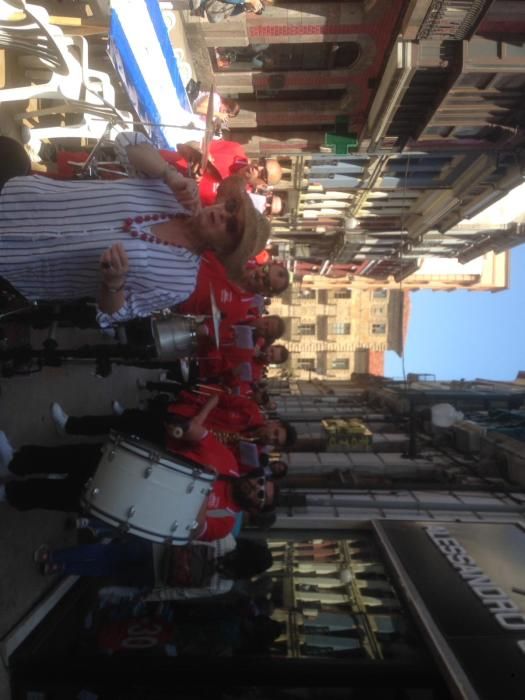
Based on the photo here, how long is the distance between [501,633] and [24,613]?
4402 mm

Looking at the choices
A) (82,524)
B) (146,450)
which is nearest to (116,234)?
(146,450)

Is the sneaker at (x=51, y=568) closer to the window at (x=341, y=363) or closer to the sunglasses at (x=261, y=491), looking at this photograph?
the sunglasses at (x=261, y=491)

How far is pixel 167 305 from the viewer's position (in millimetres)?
4406

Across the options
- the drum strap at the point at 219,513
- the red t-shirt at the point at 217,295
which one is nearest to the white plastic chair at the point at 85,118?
the red t-shirt at the point at 217,295

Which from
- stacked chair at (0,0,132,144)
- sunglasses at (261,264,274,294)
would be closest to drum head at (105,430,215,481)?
stacked chair at (0,0,132,144)

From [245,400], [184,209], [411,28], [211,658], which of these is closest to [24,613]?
[211,658]

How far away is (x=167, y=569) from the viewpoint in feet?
18.0

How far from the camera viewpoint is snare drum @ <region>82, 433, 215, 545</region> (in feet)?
14.5

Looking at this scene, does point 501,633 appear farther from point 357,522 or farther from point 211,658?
point 357,522

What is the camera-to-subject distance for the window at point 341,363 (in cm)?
4412

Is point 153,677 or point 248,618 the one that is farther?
point 248,618

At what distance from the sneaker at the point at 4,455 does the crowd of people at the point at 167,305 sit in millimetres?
13

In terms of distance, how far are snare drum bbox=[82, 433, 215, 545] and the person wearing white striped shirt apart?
45.0 inches

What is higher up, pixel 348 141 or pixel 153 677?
pixel 348 141
